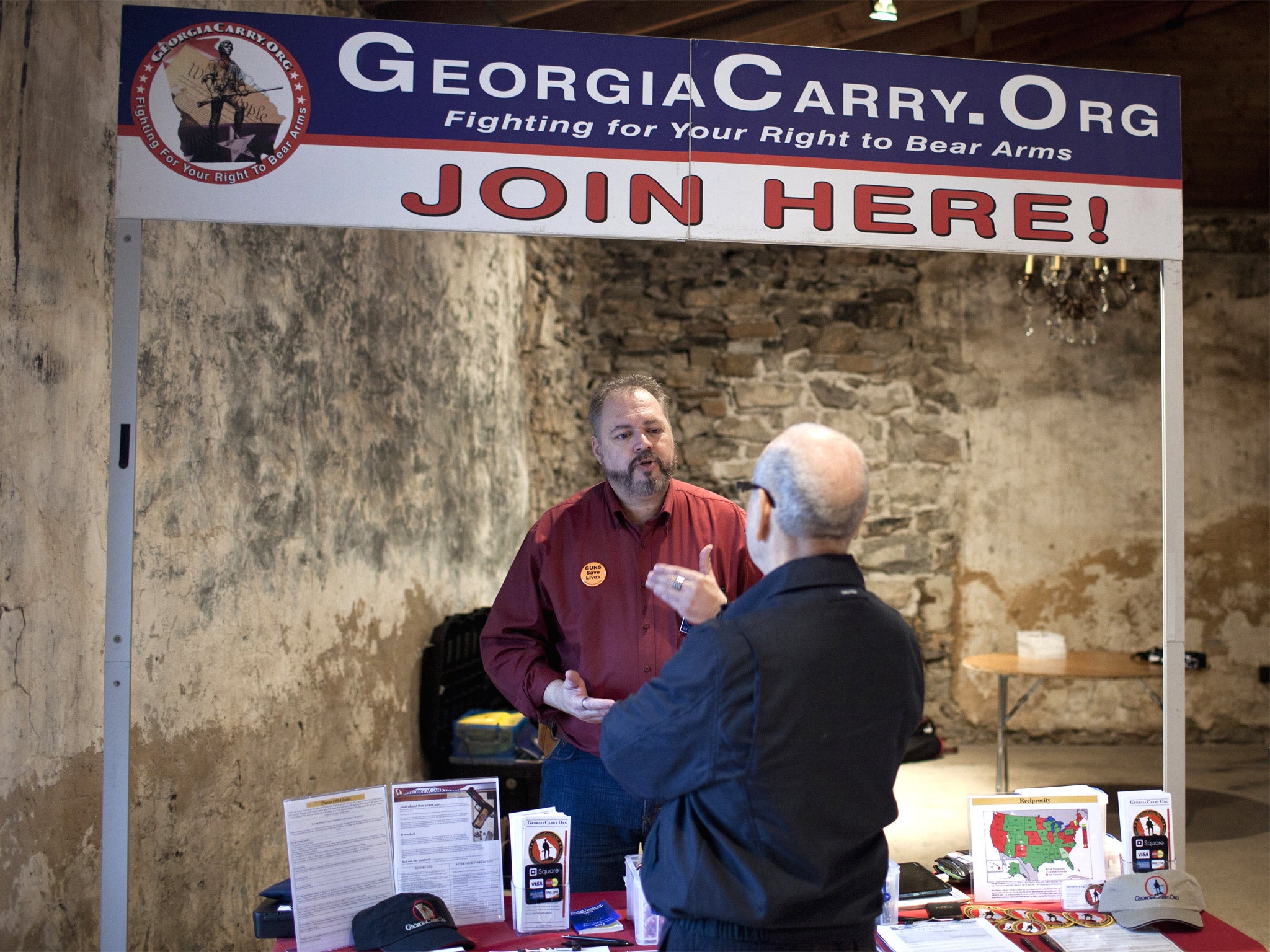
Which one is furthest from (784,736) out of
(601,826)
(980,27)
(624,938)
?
(980,27)

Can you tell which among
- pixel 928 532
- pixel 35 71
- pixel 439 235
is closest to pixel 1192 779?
pixel 928 532

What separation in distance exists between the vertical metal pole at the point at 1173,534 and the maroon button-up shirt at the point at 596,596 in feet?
3.22

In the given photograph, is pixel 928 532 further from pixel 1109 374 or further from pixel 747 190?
pixel 747 190

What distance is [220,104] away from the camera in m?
2.20

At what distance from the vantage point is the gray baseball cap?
195 cm

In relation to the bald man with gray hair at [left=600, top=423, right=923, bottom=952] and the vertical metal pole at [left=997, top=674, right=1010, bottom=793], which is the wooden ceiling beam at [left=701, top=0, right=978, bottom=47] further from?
the bald man with gray hair at [left=600, top=423, right=923, bottom=952]

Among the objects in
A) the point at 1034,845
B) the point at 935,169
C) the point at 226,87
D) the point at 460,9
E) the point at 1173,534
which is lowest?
the point at 1034,845

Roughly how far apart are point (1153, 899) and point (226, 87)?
8.24ft

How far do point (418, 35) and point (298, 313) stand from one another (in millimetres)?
1284

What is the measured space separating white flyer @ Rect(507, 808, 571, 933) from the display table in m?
3.60

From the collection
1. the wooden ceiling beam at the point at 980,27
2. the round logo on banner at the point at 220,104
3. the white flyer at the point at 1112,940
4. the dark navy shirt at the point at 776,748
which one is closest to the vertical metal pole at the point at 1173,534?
the white flyer at the point at 1112,940

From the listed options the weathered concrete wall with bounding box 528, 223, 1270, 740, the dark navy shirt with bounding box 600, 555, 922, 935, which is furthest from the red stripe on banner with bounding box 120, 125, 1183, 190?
the weathered concrete wall with bounding box 528, 223, 1270, 740

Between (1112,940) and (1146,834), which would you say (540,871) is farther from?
(1146,834)

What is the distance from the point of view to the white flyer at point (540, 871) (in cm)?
191
